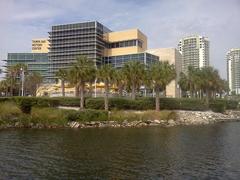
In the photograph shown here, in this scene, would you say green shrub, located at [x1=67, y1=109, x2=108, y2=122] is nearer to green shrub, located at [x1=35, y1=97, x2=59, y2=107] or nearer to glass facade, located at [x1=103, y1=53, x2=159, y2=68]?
green shrub, located at [x1=35, y1=97, x2=59, y2=107]

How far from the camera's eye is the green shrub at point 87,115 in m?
77.3

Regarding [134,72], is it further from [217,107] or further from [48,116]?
[217,107]

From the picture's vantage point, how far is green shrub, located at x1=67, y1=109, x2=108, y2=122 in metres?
77.3

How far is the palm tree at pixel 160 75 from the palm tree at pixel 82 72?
51.8 ft

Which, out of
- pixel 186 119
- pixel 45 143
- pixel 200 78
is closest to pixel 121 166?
pixel 45 143

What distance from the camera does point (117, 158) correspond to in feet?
121

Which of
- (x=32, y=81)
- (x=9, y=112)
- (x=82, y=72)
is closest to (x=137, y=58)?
(x=32, y=81)

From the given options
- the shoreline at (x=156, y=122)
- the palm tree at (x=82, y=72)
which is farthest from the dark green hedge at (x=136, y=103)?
the palm tree at (x=82, y=72)

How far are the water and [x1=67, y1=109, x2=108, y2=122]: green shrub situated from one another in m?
23.0

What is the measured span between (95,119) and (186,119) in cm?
2824

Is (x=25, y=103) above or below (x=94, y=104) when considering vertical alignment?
above

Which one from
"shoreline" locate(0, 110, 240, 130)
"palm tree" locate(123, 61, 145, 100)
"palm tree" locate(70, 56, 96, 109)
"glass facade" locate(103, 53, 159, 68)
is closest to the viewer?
"shoreline" locate(0, 110, 240, 130)

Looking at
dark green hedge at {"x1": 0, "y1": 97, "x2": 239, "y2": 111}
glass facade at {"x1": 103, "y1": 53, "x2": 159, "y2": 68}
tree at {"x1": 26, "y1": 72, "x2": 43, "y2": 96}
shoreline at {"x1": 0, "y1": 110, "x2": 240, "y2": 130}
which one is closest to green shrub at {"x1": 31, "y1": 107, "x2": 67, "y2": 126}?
shoreline at {"x1": 0, "y1": 110, "x2": 240, "y2": 130}

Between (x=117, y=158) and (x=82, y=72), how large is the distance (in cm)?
4847
